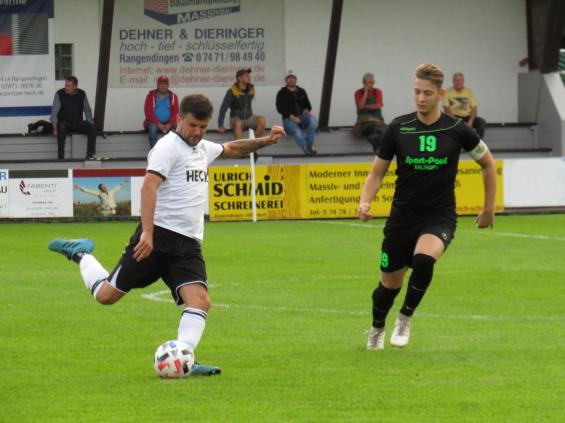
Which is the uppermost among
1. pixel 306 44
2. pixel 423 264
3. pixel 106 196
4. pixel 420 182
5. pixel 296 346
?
pixel 306 44

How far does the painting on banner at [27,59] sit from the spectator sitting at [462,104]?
30.1ft

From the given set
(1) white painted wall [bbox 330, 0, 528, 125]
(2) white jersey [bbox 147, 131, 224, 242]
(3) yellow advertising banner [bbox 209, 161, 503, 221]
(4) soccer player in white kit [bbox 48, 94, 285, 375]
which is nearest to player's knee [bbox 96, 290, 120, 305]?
(4) soccer player in white kit [bbox 48, 94, 285, 375]

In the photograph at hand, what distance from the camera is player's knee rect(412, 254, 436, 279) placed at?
31.0 feet

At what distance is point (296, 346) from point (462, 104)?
22625 millimetres

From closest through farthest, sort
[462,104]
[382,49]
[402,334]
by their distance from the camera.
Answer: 1. [402,334]
2. [462,104]
3. [382,49]

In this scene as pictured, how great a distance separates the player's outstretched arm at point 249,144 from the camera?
9594 mm

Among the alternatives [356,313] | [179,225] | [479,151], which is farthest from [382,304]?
[356,313]

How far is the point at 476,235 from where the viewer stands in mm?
22656

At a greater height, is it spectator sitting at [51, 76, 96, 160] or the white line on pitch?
spectator sitting at [51, 76, 96, 160]

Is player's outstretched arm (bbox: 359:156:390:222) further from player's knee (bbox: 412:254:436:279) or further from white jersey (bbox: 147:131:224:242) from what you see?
white jersey (bbox: 147:131:224:242)

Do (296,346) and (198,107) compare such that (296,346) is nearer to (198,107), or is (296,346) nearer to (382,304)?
(382,304)

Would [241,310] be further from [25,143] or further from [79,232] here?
[25,143]

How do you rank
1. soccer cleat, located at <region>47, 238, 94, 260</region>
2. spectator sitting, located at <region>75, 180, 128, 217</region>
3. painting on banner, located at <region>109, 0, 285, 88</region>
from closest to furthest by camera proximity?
soccer cleat, located at <region>47, 238, 94, 260</region> → spectator sitting, located at <region>75, 180, 128, 217</region> → painting on banner, located at <region>109, 0, 285, 88</region>

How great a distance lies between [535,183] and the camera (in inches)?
1105
